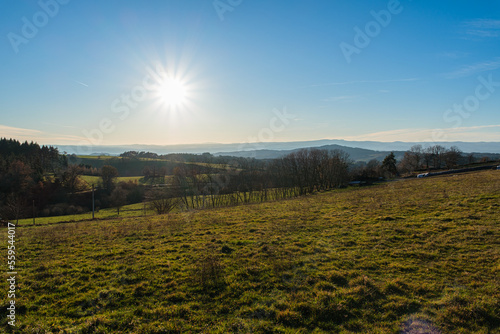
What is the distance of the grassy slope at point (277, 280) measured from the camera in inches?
236

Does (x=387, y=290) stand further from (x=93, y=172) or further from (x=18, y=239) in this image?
(x=93, y=172)

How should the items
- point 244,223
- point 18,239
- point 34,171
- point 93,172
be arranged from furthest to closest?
point 93,172
point 34,171
point 244,223
point 18,239

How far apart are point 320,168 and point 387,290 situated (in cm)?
5097

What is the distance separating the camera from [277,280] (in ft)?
26.7

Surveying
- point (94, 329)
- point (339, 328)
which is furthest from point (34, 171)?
point (339, 328)

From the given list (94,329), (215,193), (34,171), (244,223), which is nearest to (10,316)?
(94,329)

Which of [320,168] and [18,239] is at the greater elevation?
[320,168]

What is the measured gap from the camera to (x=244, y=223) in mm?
17391

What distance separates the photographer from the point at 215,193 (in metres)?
59.3

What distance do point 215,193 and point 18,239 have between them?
148ft

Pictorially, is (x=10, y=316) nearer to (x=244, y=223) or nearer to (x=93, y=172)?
(x=244, y=223)

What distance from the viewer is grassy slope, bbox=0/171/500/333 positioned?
19.7 ft

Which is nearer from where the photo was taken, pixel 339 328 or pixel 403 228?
pixel 339 328

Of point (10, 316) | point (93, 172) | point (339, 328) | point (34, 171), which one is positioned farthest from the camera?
point (93, 172)
